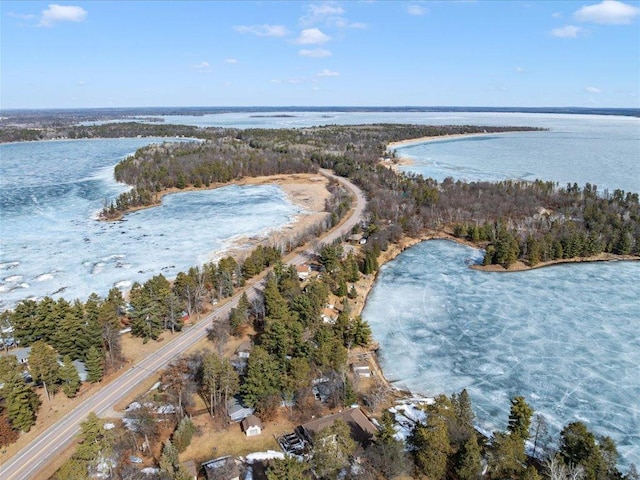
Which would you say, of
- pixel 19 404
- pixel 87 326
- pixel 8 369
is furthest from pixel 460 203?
pixel 19 404

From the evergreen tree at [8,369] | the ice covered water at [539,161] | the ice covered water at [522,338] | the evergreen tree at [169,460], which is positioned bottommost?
the ice covered water at [522,338]

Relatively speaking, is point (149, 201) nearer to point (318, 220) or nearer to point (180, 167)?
point (180, 167)

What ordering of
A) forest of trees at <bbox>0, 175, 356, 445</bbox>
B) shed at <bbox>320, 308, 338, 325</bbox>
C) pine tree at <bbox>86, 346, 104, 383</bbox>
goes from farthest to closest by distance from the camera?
shed at <bbox>320, 308, 338, 325</bbox> → pine tree at <bbox>86, 346, 104, 383</bbox> → forest of trees at <bbox>0, 175, 356, 445</bbox>

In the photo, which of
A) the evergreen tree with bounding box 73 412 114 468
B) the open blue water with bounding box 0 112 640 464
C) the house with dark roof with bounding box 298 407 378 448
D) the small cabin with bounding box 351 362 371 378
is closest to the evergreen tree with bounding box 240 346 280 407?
the house with dark roof with bounding box 298 407 378 448

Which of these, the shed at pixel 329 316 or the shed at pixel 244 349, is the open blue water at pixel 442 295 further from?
the shed at pixel 244 349

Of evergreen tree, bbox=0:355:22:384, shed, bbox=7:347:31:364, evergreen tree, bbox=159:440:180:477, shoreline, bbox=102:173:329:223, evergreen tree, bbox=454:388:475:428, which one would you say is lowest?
shed, bbox=7:347:31:364

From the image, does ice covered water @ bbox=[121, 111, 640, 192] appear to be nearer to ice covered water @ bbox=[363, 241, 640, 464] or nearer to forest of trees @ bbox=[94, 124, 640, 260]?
forest of trees @ bbox=[94, 124, 640, 260]

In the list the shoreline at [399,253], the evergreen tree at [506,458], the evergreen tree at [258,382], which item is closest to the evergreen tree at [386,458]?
the evergreen tree at [506,458]
